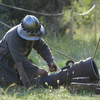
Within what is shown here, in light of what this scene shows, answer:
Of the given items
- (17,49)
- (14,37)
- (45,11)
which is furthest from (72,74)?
(45,11)

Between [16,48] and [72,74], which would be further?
[72,74]

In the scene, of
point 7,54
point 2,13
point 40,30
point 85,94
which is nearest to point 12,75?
point 7,54

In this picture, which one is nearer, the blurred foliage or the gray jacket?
the gray jacket

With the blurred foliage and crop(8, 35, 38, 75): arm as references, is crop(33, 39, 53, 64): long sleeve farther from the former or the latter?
the blurred foliage

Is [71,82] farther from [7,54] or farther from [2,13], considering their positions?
[2,13]

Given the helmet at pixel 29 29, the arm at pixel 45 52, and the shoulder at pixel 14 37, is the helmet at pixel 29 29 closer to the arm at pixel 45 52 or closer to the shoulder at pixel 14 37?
the shoulder at pixel 14 37

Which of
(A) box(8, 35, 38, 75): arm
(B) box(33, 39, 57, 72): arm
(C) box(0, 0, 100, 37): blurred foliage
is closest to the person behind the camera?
(A) box(8, 35, 38, 75): arm

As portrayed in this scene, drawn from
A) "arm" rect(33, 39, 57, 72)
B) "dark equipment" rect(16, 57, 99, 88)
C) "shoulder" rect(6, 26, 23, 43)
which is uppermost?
"shoulder" rect(6, 26, 23, 43)

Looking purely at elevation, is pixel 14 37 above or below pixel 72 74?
above

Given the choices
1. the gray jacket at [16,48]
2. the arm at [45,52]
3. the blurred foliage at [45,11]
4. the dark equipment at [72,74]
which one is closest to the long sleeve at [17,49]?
the gray jacket at [16,48]

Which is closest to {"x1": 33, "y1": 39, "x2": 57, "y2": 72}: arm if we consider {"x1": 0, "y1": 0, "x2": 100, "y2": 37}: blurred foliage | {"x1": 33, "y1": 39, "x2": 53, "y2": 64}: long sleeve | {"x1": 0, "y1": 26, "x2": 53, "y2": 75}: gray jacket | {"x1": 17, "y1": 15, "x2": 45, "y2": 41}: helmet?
{"x1": 33, "y1": 39, "x2": 53, "y2": 64}: long sleeve

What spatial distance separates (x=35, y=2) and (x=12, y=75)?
5628 mm

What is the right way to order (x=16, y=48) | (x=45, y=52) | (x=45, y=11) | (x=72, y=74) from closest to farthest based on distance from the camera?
(x=16, y=48) → (x=72, y=74) → (x=45, y=52) → (x=45, y=11)

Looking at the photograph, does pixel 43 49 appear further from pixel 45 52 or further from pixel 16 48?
pixel 16 48
